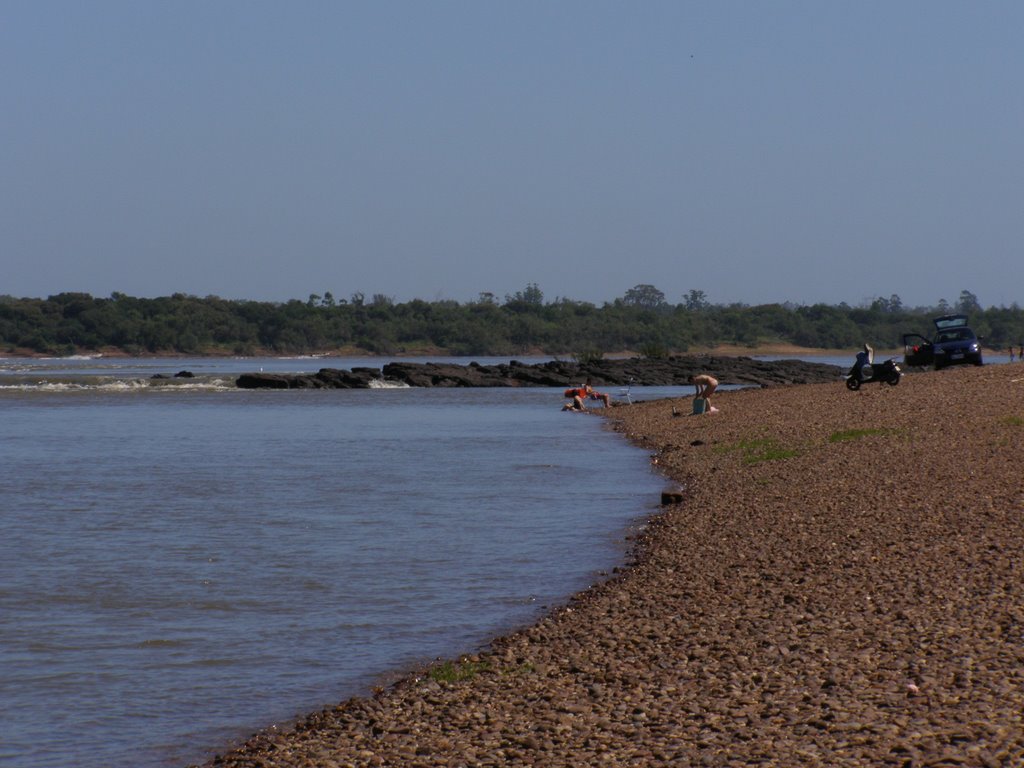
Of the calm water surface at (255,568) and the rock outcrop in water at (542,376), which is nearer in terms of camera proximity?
the calm water surface at (255,568)

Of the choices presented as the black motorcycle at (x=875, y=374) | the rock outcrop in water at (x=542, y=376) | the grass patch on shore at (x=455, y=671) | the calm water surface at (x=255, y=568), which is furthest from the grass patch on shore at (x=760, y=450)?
the rock outcrop in water at (x=542, y=376)

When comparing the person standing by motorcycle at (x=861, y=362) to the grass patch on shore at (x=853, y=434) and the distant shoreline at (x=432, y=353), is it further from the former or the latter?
the distant shoreline at (x=432, y=353)

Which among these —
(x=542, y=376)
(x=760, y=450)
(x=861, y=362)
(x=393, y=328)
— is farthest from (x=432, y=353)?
(x=760, y=450)

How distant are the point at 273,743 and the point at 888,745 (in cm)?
359

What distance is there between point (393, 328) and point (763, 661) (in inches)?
6358

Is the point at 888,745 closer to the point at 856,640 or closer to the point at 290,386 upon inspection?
the point at 856,640

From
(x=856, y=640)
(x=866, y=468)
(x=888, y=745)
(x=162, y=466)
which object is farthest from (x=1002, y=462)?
(x=162, y=466)

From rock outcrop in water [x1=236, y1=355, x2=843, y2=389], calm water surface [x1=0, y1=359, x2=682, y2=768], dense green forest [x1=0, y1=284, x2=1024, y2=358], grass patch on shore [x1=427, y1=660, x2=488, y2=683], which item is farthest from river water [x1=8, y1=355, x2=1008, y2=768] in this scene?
dense green forest [x1=0, y1=284, x2=1024, y2=358]

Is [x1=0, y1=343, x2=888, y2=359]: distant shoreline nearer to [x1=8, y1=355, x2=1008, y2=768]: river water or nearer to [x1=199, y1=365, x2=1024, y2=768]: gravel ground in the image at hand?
[x1=8, y1=355, x2=1008, y2=768]: river water

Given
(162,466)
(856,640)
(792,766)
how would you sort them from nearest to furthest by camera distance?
1. (792,766)
2. (856,640)
3. (162,466)

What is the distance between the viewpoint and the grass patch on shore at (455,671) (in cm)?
916

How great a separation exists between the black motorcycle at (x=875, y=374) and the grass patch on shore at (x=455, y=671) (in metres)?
29.1

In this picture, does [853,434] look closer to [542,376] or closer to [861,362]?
[861,362]

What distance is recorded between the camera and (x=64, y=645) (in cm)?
1085
